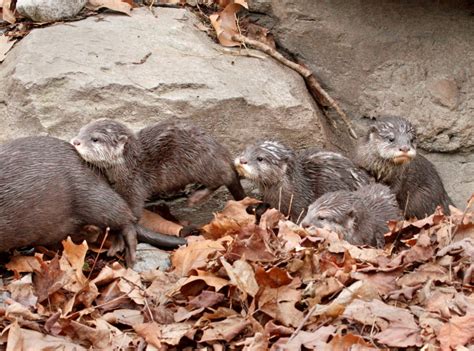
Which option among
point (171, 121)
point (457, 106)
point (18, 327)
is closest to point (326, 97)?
point (457, 106)

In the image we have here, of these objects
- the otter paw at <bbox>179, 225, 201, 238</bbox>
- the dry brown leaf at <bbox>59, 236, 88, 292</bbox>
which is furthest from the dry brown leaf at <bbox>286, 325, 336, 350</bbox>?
A: the otter paw at <bbox>179, 225, 201, 238</bbox>

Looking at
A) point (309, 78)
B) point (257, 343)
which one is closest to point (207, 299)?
point (257, 343)

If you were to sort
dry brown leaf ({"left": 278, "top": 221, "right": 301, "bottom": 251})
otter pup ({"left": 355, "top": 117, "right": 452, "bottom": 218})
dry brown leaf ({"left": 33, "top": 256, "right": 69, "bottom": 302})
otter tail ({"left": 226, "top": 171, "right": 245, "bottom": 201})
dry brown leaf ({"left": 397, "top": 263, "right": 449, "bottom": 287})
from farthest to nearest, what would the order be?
otter pup ({"left": 355, "top": 117, "right": 452, "bottom": 218})
otter tail ({"left": 226, "top": 171, "right": 245, "bottom": 201})
dry brown leaf ({"left": 278, "top": 221, "right": 301, "bottom": 251})
dry brown leaf ({"left": 33, "top": 256, "right": 69, "bottom": 302})
dry brown leaf ({"left": 397, "top": 263, "right": 449, "bottom": 287})

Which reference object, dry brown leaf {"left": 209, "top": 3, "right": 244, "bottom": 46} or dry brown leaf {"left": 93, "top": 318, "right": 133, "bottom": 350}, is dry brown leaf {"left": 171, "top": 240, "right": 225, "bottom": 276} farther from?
dry brown leaf {"left": 209, "top": 3, "right": 244, "bottom": 46}

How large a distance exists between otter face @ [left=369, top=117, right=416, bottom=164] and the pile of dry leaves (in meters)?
1.19

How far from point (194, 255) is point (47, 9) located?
251cm

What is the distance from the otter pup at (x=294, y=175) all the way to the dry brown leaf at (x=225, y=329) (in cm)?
166

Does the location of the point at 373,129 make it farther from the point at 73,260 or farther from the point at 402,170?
the point at 73,260

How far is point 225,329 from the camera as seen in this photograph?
183 inches

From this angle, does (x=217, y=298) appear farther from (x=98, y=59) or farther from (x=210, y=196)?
(x=98, y=59)

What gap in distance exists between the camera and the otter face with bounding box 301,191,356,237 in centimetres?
577

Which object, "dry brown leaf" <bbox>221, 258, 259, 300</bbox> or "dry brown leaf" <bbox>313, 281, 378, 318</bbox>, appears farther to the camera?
"dry brown leaf" <bbox>221, 258, 259, 300</bbox>

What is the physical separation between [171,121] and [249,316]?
72.3 inches

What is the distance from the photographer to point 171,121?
20.3 feet
